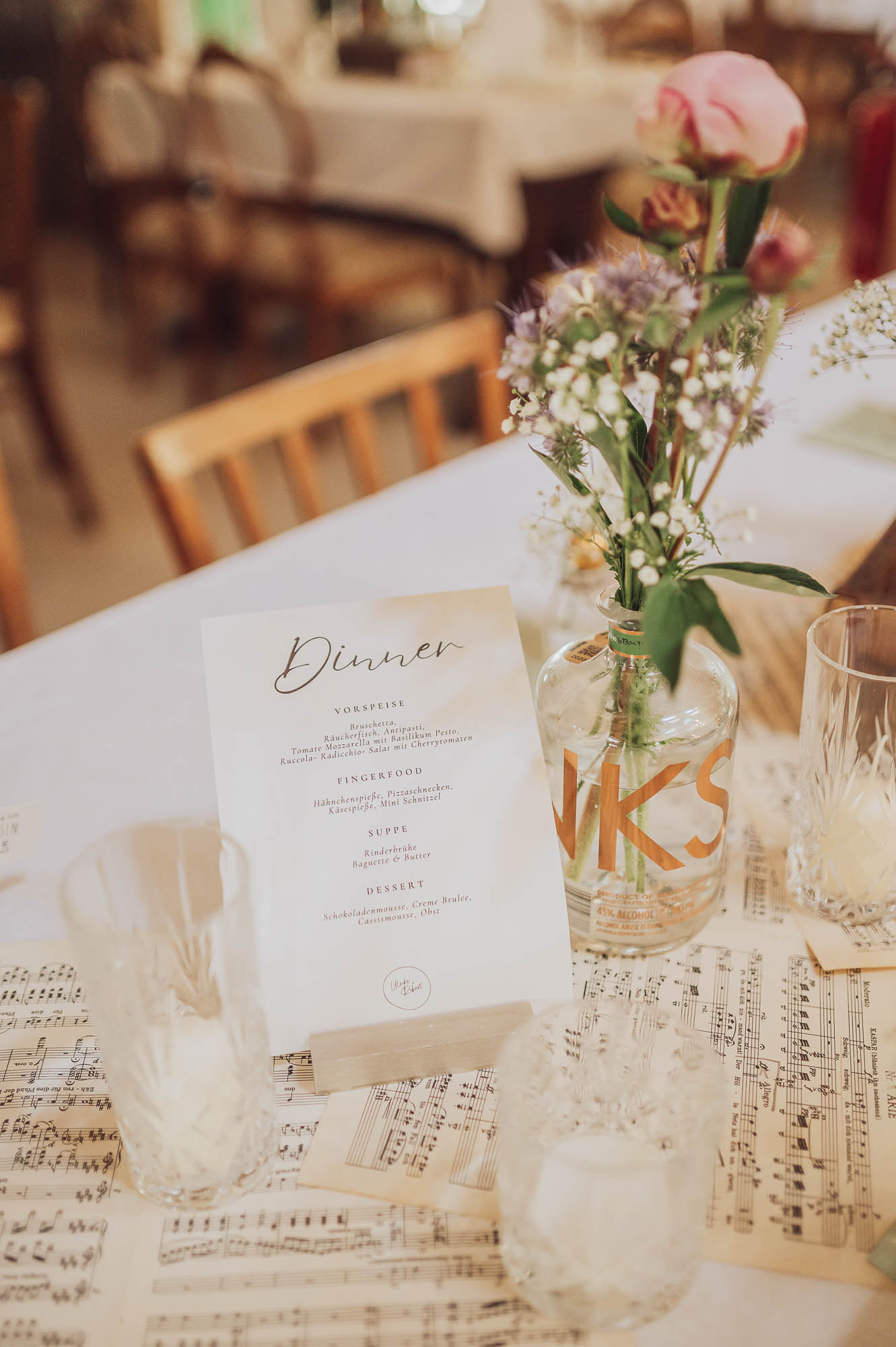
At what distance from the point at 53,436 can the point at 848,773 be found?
258 cm

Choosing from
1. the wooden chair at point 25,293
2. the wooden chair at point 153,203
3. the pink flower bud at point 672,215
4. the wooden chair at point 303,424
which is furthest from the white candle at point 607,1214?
the wooden chair at point 153,203

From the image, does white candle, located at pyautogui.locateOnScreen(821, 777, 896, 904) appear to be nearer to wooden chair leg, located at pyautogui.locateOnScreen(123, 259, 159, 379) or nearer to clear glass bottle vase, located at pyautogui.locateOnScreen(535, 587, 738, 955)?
clear glass bottle vase, located at pyautogui.locateOnScreen(535, 587, 738, 955)

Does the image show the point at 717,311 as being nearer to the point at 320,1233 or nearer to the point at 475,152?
the point at 320,1233

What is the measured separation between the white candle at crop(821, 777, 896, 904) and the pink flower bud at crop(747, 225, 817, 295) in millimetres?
336

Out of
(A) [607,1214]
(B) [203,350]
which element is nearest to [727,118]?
(A) [607,1214]

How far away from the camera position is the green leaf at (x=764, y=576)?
521 mm

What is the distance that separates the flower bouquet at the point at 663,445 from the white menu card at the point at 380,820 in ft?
0.15

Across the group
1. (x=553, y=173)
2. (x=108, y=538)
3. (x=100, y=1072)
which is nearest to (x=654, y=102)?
(x=100, y=1072)

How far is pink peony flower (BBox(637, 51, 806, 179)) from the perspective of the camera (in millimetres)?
416

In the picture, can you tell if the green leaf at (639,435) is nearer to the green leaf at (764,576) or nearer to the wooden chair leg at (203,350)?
the green leaf at (764,576)

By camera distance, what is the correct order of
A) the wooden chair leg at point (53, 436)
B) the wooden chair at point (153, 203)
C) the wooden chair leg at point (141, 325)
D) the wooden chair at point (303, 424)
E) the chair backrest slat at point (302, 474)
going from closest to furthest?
the wooden chair at point (303, 424), the chair backrest slat at point (302, 474), the wooden chair leg at point (53, 436), the wooden chair at point (153, 203), the wooden chair leg at point (141, 325)

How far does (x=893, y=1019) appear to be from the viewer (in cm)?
61

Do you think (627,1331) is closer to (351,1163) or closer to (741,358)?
(351,1163)

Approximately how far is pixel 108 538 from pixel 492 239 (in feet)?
4.50
